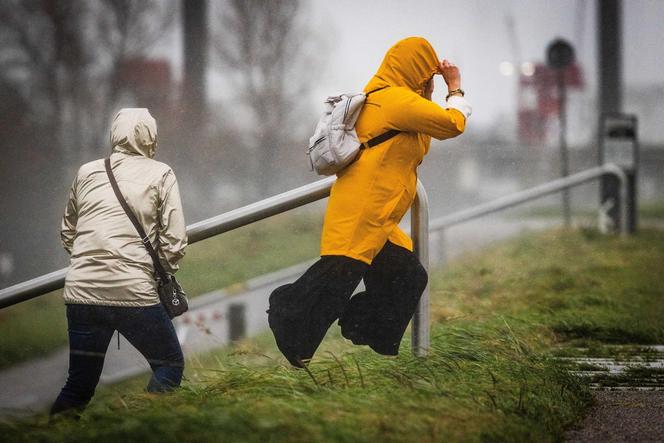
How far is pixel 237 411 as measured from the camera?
2811mm

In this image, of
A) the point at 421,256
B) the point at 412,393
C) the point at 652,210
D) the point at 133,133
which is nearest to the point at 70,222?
the point at 133,133

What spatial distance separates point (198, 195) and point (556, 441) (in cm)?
638

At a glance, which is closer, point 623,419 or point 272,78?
point 623,419

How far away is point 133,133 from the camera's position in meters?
3.68

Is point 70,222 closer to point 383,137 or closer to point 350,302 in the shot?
point 350,302

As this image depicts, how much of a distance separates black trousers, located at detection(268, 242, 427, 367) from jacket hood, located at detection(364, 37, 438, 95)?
634 mm

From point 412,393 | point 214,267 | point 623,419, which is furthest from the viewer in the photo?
point 214,267

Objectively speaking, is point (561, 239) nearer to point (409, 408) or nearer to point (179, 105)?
point (179, 105)

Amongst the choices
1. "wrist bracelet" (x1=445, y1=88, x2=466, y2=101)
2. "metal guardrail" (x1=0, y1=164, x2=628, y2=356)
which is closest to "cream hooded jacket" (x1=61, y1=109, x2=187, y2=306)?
"metal guardrail" (x1=0, y1=164, x2=628, y2=356)

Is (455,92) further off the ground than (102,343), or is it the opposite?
(455,92)

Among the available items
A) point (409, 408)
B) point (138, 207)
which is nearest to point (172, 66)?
point (138, 207)

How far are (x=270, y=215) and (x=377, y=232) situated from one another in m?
0.45

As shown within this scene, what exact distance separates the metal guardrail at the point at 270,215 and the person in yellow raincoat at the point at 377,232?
86mm

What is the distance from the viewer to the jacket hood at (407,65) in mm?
3807
